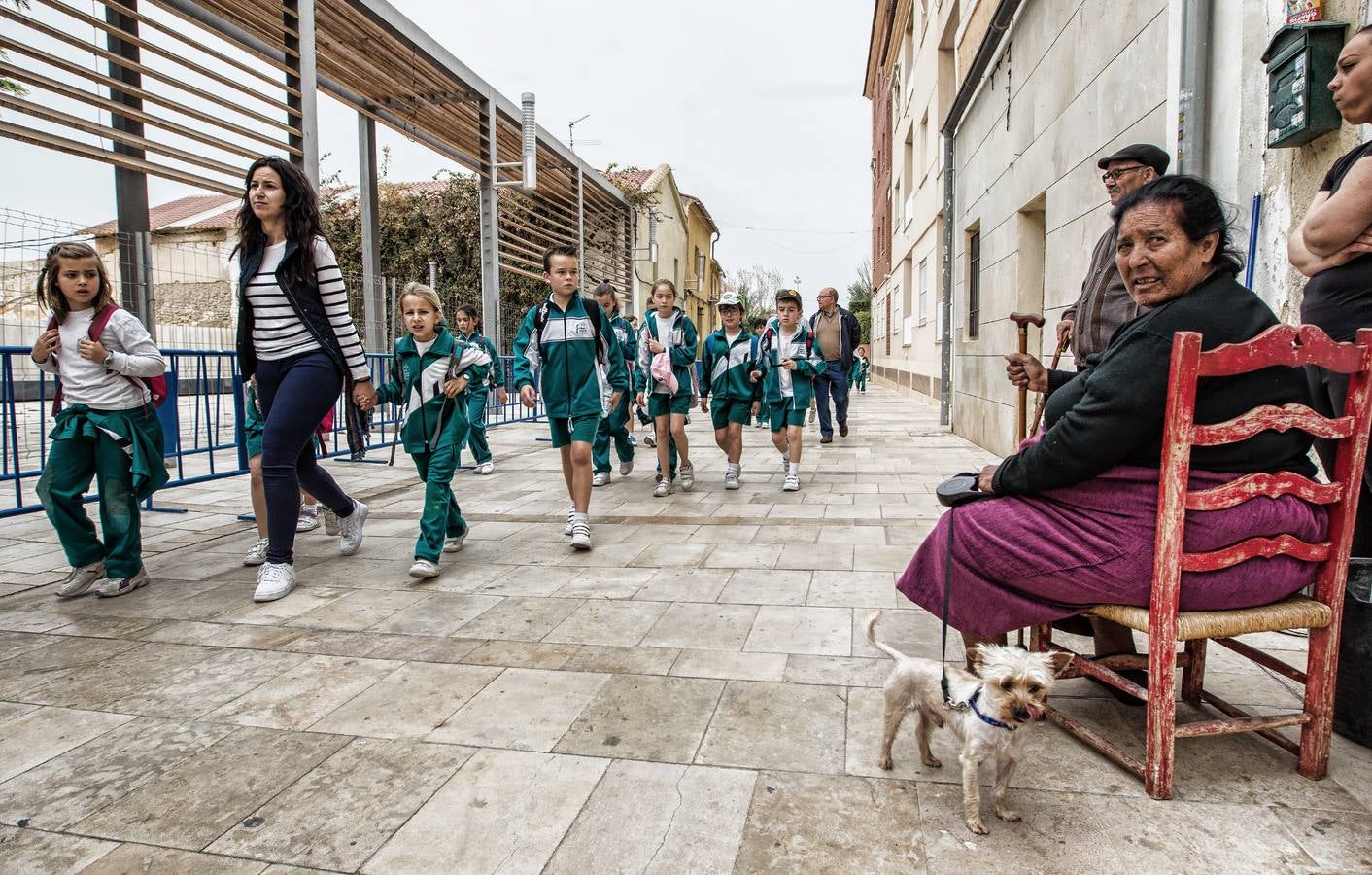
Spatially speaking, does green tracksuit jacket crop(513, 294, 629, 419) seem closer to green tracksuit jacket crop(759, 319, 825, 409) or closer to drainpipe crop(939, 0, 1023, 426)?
green tracksuit jacket crop(759, 319, 825, 409)

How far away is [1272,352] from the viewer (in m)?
2.07

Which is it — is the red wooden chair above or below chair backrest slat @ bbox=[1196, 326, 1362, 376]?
below

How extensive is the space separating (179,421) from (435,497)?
438 cm

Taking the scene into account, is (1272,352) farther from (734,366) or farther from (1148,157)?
(734,366)

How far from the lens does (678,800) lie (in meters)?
2.23

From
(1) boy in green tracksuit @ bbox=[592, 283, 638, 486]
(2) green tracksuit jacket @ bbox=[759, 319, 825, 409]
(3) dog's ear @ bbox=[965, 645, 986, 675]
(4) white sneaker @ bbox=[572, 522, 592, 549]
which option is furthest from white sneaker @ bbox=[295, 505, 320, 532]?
(3) dog's ear @ bbox=[965, 645, 986, 675]

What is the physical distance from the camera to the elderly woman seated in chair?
2.17m

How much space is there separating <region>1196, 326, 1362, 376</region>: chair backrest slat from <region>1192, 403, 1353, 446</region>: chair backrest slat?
112 mm

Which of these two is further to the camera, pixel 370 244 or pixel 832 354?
pixel 370 244

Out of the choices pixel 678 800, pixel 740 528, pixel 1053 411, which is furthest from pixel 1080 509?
pixel 740 528

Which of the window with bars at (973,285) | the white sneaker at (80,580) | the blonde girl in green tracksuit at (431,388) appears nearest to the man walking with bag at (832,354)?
the window with bars at (973,285)

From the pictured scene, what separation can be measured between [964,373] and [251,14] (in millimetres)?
9313

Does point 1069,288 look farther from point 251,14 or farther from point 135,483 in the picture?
point 251,14

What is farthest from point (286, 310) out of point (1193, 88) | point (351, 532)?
point (1193, 88)
